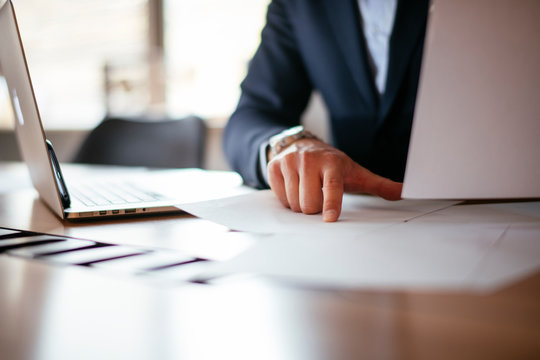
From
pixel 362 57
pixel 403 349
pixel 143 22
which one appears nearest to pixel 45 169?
pixel 403 349

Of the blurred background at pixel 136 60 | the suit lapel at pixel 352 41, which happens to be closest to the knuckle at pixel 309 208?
the suit lapel at pixel 352 41

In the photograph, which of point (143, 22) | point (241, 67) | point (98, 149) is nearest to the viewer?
point (98, 149)

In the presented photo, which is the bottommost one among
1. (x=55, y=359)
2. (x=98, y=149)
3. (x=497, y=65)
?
(x=98, y=149)

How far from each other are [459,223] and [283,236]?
0.17 metres

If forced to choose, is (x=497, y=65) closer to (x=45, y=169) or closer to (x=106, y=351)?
(x=106, y=351)

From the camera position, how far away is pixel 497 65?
0.34 metres

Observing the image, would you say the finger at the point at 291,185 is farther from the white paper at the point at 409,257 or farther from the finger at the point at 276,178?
the white paper at the point at 409,257

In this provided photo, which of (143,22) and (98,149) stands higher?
(143,22)

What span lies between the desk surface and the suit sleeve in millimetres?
640

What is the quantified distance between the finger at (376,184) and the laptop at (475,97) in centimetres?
14

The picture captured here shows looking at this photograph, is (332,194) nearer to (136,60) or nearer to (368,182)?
(368,182)

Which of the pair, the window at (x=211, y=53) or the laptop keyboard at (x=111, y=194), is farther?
the window at (x=211, y=53)

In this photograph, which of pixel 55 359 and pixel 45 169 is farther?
pixel 45 169

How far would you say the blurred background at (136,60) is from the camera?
2.59m
